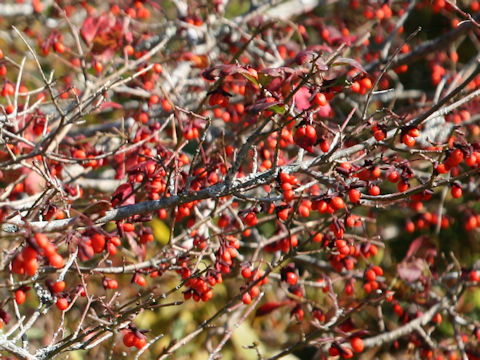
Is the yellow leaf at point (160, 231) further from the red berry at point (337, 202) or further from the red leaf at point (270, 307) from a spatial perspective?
the red berry at point (337, 202)

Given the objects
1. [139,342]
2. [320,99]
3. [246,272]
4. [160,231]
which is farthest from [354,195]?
[160,231]

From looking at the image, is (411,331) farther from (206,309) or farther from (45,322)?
(45,322)

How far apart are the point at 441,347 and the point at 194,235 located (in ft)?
6.17

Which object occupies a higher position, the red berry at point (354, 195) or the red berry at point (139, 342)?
the red berry at point (354, 195)

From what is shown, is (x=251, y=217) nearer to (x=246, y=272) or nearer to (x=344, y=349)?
(x=246, y=272)

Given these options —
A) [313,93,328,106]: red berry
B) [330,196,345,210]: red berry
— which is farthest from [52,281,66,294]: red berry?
[313,93,328,106]: red berry

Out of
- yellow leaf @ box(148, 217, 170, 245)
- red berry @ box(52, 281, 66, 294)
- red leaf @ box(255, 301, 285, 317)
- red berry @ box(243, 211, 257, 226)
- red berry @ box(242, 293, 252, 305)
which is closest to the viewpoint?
red berry @ box(52, 281, 66, 294)

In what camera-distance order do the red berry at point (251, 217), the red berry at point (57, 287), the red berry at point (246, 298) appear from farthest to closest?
the red berry at point (246, 298), the red berry at point (251, 217), the red berry at point (57, 287)

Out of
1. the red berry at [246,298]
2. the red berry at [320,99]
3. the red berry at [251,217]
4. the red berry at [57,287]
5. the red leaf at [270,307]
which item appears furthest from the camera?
the red leaf at [270,307]

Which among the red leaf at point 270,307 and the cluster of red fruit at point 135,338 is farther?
the red leaf at point 270,307

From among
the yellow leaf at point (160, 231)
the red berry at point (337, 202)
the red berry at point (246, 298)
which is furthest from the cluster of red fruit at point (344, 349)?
the yellow leaf at point (160, 231)

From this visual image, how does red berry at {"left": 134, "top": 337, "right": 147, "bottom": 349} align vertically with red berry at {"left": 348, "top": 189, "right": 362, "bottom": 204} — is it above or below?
below

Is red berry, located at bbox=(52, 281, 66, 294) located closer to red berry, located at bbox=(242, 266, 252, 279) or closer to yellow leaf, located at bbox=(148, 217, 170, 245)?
red berry, located at bbox=(242, 266, 252, 279)

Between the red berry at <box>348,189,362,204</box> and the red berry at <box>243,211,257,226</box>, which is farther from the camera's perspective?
the red berry at <box>243,211,257,226</box>
